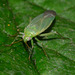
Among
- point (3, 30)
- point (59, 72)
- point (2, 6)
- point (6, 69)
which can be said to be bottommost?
point (59, 72)

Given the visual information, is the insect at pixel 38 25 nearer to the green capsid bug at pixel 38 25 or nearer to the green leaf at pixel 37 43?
the green capsid bug at pixel 38 25

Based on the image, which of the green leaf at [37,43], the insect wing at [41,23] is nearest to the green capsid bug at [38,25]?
the insect wing at [41,23]

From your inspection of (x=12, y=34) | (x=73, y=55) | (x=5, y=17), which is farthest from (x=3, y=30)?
(x=73, y=55)

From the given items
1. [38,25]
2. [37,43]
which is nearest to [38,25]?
[38,25]

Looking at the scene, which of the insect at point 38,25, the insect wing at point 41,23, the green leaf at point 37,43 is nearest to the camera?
the green leaf at point 37,43

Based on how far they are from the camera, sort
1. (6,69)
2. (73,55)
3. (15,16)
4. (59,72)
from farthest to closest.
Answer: (15,16)
(73,55)
(59,72)
(6,69)

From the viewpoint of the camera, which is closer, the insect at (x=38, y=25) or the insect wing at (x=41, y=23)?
the insect at (x=38, y=25)

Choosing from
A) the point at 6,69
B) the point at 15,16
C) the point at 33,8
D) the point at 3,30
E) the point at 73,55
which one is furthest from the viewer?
the point at 33,8

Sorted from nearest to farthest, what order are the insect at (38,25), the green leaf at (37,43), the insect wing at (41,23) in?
the green leaf at (37,43) → the insect at (38,25) → the insect wing at (41,23)

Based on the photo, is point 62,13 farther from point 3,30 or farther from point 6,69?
point 6,69
